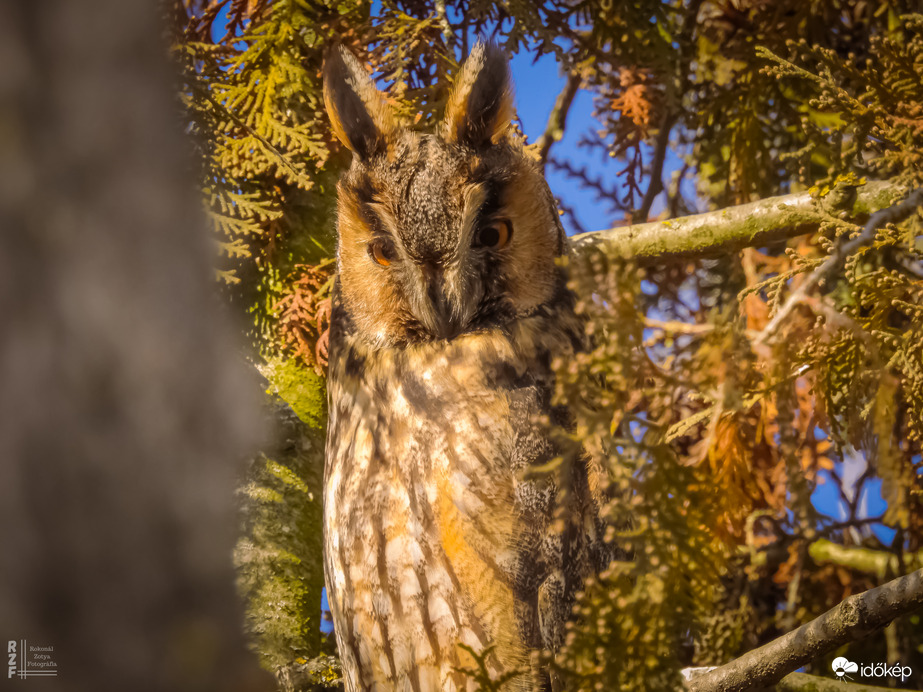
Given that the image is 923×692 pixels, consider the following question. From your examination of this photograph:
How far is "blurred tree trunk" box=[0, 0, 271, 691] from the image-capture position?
52 cm

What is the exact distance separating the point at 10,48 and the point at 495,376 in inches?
37.3

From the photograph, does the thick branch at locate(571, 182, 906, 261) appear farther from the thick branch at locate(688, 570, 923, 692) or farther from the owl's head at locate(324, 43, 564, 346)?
the thick branch at locate(688, 570, 923, 692)

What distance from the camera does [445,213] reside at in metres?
1.16

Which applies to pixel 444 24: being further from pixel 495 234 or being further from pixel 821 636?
pixel 821 636

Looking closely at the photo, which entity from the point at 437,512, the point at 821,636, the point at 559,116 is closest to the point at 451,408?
the point at 437,512

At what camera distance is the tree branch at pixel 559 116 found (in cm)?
181

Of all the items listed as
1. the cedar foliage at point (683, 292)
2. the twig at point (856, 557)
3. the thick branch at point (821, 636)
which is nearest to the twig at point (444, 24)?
the cedar foliage at point (683, 292)

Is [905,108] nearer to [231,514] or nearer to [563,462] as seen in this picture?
[563,462]

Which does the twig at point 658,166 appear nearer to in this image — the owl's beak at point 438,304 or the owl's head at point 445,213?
the owl's head at point 445,213

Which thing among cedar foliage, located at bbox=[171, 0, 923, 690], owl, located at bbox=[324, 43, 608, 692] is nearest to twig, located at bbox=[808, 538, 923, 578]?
cedar foliage, located at bbox=[171, 0, 923, 690]

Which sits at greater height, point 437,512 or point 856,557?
point 437,512

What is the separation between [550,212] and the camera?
1.33 meters

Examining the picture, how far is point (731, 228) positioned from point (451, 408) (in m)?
0.91

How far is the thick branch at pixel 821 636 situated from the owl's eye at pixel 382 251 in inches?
36.3
